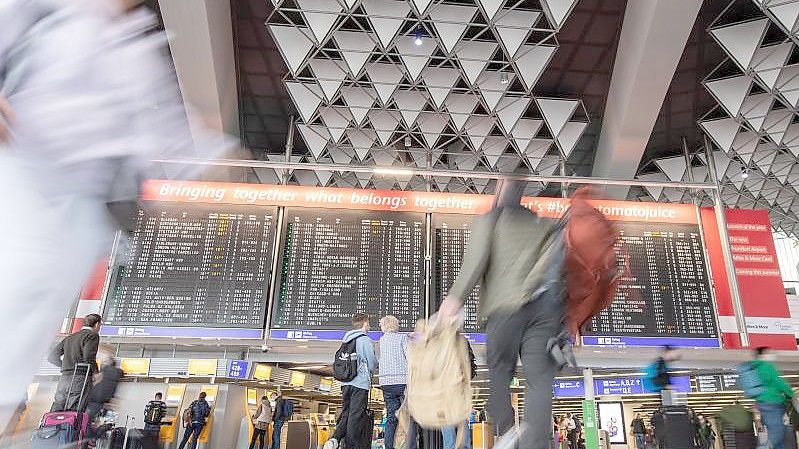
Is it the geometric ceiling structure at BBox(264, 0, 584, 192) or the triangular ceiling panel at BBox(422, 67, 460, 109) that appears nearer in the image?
the geometric ceiling structure at BBox(264, 0, 584, 192)

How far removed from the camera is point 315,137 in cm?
1144

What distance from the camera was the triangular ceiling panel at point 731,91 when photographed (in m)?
9.91

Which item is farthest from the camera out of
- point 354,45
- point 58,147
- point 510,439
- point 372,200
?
point 354,45

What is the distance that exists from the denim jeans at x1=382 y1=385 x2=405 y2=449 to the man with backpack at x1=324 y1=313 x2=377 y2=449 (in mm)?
195

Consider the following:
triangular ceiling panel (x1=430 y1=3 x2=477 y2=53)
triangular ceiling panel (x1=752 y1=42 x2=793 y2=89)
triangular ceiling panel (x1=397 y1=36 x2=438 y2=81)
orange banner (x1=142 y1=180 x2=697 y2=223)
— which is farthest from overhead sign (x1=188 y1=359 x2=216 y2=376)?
triangular ceiling panel (x1=752 y1=42 x2=793 y2=89)

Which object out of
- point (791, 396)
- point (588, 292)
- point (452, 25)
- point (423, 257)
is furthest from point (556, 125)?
point (588, 292)

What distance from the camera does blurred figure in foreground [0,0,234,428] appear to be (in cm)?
107

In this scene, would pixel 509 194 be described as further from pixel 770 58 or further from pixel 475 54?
pixel 770 58

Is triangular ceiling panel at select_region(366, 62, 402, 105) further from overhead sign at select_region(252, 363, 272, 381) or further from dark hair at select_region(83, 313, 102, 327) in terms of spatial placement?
dark hair at select_region(83, 313, 102, 327)

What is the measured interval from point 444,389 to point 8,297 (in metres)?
1.84

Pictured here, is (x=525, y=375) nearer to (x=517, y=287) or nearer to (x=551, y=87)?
(x=517, y=287)

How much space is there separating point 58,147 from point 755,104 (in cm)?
1219

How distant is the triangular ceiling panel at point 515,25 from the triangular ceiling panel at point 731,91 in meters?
3.88

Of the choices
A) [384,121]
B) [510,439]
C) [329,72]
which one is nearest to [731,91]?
[384,121]
